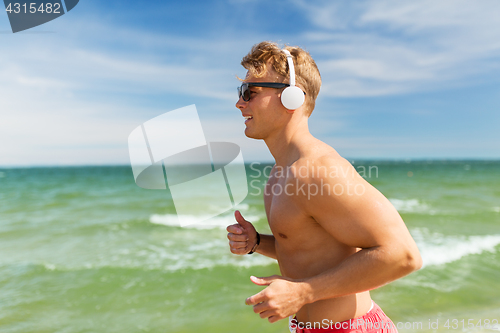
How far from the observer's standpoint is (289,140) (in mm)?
1860

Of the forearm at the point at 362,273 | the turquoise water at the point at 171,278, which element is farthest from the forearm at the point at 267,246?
the turquoise water at the point at 171,278

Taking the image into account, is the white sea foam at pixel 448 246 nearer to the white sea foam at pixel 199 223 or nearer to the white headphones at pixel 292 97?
the white sea foam at pixel 199 223

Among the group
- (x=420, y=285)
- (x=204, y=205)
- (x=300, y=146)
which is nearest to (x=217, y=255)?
(x=420, y=285)

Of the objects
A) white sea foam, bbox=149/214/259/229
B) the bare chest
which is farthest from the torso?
white sea foam, bbox=149/214/259/229

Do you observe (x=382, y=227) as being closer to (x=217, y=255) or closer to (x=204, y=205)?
(x=217, y=255)

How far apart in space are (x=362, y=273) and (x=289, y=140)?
31.9 inches

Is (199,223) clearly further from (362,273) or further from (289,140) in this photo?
(362,273)

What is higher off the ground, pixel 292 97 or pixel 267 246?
pixel 292 97

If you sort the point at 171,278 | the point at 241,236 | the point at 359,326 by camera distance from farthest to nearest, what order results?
1. the point at 171,278
2. the point at 241,236
3. the point at 359,326

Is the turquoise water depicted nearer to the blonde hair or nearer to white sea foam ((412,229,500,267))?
white sea foam ((412,229,500,267))

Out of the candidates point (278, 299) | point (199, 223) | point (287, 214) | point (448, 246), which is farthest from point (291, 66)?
point (199, 223)

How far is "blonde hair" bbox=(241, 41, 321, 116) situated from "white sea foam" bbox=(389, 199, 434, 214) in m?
14.8

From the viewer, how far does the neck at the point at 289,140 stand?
180 centimetres

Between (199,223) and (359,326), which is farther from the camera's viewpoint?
(199,223)
